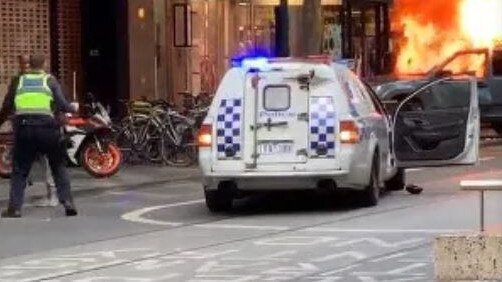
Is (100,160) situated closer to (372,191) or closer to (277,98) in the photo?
(277,98)

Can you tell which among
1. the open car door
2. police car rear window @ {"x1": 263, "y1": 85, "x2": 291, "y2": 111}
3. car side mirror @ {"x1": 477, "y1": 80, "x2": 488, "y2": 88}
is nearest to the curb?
police car rear window @ {"x1": 263, "y1": 85, "x2": 291, "y2": 111}

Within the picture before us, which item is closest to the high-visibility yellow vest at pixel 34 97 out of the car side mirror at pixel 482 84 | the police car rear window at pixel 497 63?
the car side mirror at pixel 482 84

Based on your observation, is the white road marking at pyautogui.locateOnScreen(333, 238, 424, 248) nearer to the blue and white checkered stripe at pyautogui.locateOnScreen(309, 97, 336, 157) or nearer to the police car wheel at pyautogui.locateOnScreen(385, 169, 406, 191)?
the blue and white checkered stripe at pyautogui.locateOnScreen(309, 97, 336, 157)

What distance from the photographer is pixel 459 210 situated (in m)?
14.0

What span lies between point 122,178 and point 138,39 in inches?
237

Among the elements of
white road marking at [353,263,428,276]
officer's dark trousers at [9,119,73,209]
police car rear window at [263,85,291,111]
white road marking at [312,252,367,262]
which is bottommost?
white road marking at [312,252,367,262]

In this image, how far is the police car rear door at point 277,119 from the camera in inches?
553

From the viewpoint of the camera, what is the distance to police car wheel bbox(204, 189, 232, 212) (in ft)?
47.5

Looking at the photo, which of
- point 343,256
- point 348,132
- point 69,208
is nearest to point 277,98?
point 348,132

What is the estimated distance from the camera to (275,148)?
14078 mm

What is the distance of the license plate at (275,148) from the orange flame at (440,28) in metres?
19.4

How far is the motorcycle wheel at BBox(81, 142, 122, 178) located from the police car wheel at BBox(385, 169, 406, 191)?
14.0 feet

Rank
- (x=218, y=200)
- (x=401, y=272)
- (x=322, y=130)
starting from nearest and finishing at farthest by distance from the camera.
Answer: (x=401, y=272), (x=322, y=130), (x=218, y=200)

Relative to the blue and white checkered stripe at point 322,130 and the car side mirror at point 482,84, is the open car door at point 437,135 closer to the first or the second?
the blue and white checkered stripe at point 322,130
